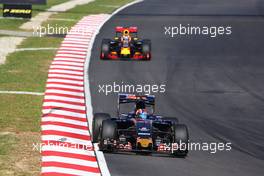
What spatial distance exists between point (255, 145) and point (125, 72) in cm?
1195

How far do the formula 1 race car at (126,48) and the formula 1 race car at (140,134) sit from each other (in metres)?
13.7

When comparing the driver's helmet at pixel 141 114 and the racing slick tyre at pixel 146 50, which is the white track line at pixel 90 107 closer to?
the driver's helmet at pixel 141 114

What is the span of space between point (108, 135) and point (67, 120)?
15.7ft

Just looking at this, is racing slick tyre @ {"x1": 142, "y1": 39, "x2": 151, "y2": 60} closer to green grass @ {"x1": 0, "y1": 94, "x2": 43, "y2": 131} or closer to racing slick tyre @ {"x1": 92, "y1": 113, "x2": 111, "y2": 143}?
green grass @ {"x1": 0, "y1": 94, "x2": 43, "y2": 131}

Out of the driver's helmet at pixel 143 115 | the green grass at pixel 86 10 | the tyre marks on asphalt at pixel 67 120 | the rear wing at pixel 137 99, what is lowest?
the tyre marks on asphalt at pixel 67 120

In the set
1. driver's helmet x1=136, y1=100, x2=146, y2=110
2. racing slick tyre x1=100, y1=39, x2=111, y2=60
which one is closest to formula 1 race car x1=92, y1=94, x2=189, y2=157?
driver's helmet x1=136, y1=100, x2=146, y2=110

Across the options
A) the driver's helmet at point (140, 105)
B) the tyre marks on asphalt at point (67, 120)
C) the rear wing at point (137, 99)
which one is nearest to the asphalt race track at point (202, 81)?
the tyre marks on asphalt at point (67, 120)

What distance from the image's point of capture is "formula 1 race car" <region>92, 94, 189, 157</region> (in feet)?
73.2

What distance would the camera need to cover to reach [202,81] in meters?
33.9

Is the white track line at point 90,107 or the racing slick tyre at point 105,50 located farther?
the racing slick tyre at point 105,50

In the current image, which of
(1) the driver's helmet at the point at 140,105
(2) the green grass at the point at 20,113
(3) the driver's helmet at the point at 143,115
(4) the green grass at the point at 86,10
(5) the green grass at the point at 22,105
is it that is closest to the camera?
(5) the green grass at the point at 22,105

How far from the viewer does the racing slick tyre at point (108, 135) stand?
73.1 feet

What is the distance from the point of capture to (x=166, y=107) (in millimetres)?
29062

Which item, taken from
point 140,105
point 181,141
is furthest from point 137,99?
point 181,141
